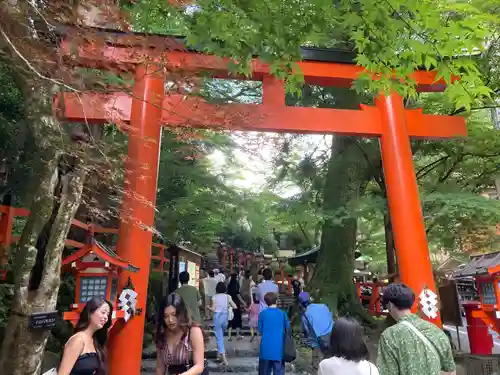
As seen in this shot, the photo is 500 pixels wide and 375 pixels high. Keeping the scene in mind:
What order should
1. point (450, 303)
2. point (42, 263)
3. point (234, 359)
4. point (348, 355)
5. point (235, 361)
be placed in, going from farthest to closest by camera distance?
point (450, 303) → point (234, 359) → point (235, 361) → point (42, 263) → point (348, 355)

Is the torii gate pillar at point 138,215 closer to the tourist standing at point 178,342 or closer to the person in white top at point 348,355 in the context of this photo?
the tourist standing at point 178,342

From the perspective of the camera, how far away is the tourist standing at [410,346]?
2.35 meters

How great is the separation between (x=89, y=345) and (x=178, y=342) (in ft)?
2.22

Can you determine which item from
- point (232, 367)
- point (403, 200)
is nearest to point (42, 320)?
point (232, 367)

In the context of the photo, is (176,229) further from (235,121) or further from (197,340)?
(197,340)

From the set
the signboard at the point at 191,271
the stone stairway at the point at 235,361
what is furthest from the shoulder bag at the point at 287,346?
the signboard at the point at 191,271

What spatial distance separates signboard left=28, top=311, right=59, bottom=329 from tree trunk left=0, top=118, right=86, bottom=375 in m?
0.09

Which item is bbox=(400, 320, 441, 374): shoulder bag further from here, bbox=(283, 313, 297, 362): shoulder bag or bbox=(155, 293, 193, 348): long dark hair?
bbox=(283, 313, 297, 362): shoulder bag

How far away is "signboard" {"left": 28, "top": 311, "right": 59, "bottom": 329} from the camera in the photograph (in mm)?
3277

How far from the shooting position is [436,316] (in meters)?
5.90

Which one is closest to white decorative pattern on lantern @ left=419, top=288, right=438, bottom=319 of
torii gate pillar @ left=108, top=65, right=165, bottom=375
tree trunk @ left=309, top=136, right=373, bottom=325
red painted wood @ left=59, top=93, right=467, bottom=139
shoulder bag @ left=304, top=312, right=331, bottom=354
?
shoulder bag @ left=304, top=312, right=331, bottom=354

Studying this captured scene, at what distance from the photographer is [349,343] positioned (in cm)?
210

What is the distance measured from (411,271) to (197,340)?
4648 mm

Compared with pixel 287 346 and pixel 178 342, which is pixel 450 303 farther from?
pixel 178 342
